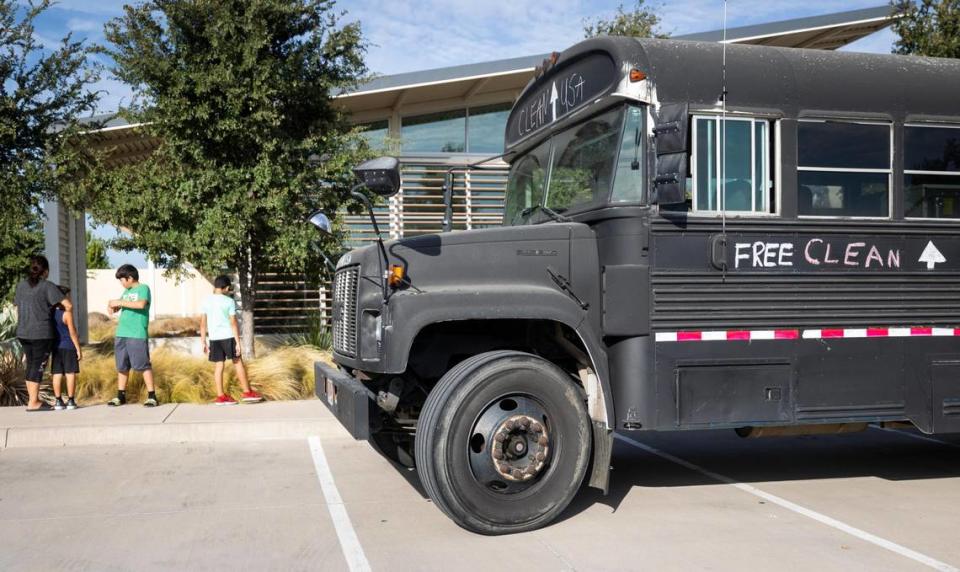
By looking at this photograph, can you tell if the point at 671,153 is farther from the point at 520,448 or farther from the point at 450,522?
the point at 450,522

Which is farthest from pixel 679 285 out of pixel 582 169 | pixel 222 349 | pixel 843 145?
pixel 222 349

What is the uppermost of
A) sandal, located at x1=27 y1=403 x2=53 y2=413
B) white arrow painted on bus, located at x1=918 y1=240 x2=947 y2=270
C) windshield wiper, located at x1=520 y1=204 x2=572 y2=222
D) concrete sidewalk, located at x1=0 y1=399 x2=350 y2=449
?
windshield wiper, located at x1=520 y1=204 x2=572 y2=222

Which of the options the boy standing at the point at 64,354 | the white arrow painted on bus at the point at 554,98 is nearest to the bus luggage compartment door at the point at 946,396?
the white arrow painted on bus at the point at 554,98

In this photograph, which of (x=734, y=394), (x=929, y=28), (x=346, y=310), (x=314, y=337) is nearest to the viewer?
(x=734, y=394)

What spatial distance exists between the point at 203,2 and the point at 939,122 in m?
8.82

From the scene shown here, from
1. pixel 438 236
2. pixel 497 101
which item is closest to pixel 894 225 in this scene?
pixel 438 236

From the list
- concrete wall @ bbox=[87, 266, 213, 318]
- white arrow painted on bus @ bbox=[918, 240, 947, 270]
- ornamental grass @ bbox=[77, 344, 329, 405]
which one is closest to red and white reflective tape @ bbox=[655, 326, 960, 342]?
white arrow painted on bus @ bbox=[918, 240, 947, 270]

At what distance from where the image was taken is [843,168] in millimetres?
5934

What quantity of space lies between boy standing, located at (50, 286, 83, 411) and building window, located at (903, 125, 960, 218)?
8648 millimetres

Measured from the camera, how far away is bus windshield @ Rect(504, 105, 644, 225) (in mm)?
5594

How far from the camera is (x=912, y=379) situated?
5977 millimetres

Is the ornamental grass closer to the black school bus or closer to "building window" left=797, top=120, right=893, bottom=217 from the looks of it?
the black school bus

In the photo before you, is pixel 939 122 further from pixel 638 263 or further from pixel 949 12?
pixel 949 12

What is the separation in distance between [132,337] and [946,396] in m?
8.44
